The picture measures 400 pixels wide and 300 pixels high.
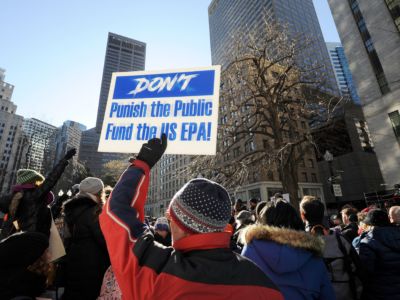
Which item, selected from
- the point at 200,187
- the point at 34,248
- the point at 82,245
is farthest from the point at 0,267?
the point at 200,187

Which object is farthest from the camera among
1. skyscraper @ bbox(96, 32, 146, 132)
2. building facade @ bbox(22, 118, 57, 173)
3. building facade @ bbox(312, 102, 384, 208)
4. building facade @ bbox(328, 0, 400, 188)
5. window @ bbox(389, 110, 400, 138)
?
skyscraper @ bbox(96, 32, 146, 132)

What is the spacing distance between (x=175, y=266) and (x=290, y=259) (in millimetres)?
1244

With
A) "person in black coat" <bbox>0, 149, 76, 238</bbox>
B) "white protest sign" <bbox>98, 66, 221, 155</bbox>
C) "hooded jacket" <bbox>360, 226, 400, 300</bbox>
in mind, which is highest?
"white protest sign" <bbox>98, 66, 221, 155</bbox>

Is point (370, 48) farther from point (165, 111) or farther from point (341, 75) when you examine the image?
point (341, 75)

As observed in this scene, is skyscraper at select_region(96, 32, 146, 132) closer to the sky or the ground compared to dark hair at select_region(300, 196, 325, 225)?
closer to the sky

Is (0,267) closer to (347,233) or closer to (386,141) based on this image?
(347,233)

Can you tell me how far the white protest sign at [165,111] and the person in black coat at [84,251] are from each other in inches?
26.1

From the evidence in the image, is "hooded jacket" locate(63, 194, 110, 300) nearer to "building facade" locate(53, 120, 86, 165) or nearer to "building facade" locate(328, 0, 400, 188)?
"building facade" locate(53, 120, 86, 165)

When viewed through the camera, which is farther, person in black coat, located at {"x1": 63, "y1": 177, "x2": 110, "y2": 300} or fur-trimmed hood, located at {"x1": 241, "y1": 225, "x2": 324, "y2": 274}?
person in black coat, located at {"x1": 63, "y1": 177, "x2": 110, "y2": 300}

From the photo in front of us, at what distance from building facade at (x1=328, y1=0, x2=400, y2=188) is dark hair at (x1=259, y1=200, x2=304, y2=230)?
26.3 meters

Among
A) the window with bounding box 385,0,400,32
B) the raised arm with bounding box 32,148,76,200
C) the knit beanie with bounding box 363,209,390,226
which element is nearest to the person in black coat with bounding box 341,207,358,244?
the knit beanie with bounding box 363,209,390,226

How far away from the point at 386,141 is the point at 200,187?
2871 centimetres

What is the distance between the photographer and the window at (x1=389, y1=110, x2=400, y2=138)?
75.5ft

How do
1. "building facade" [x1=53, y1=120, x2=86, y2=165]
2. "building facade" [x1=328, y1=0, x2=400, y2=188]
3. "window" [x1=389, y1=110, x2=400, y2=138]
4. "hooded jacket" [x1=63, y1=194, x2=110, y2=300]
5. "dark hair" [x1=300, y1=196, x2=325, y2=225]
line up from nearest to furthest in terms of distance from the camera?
1. "hooded jacket" [x1=63, y1=194, x2=110, y2=300]
2. "dark hair" [x1=300, y1=196, x2=325, y2=225]
3. "window" [x1=389, y1=110, x2=400, y2=138]
4. "building facade" [x1=328, y1=0, x2=400, y2=188]
5. "building facade" [x1=53, y1=120, x2=86, y2=165]
